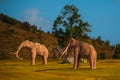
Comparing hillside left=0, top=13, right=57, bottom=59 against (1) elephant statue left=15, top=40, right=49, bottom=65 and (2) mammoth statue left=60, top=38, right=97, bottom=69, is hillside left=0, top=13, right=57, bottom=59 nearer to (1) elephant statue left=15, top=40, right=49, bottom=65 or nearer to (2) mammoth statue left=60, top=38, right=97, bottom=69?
(1) elephant statue left=15, top=40, right=49, bottom=65

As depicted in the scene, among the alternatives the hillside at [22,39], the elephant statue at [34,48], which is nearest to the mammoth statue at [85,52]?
the elephant statue at [34,48]

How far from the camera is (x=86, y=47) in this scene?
126ft

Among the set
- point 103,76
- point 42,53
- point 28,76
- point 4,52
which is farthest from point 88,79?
point 4,52

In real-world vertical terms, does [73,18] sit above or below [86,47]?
above

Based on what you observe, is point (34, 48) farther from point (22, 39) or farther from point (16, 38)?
point (22, 39)

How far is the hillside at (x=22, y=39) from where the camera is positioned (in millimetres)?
99544

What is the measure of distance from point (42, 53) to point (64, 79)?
2799 cm

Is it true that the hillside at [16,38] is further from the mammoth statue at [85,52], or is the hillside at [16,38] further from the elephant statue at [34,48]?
the mammoth statue at [85,52]

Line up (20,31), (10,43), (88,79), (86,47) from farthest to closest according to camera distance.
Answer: (20,31) < (10,43) < (86,47) < (88,79)

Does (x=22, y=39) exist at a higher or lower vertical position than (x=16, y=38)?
lower

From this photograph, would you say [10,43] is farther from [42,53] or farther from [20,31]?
[42,53]

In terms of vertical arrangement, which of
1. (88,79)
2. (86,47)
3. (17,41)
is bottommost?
(88,79)

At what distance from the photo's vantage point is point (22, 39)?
362ft

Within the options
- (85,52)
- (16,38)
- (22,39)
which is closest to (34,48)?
(85,52)
